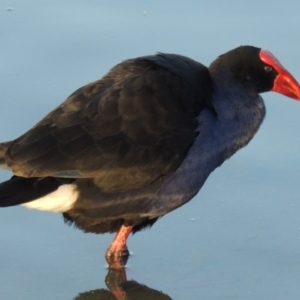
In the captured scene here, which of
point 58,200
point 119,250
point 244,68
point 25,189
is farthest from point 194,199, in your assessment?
point 25,189

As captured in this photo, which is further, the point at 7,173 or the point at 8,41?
the point at 8,41

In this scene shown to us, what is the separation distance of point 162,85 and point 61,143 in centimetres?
51

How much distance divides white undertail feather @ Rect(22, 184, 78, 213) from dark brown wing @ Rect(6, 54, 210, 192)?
0.10 metres

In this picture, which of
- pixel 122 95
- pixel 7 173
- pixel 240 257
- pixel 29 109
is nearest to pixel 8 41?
pixel 29 109

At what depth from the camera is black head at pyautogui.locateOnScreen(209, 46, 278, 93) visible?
506cm

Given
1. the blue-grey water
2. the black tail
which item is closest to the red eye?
the blue-grey water

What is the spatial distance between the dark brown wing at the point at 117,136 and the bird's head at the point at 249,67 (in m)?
0.37

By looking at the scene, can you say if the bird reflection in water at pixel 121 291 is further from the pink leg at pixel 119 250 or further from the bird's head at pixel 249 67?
the bird's head at pixel 249 67

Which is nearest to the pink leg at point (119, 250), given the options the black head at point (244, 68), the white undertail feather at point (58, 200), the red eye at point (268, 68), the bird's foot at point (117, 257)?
the bird's foot at point (117, 257)

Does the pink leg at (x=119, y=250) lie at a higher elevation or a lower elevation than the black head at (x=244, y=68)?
lower

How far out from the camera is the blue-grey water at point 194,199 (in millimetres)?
4699

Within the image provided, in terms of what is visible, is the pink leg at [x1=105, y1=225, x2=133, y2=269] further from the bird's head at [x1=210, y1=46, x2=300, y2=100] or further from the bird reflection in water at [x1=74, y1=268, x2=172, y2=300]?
the bird's head at [x1=210, y1=46, x2=300, y2=100]

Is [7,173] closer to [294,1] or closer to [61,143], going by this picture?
[61,143]

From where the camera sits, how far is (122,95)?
4695 mm
